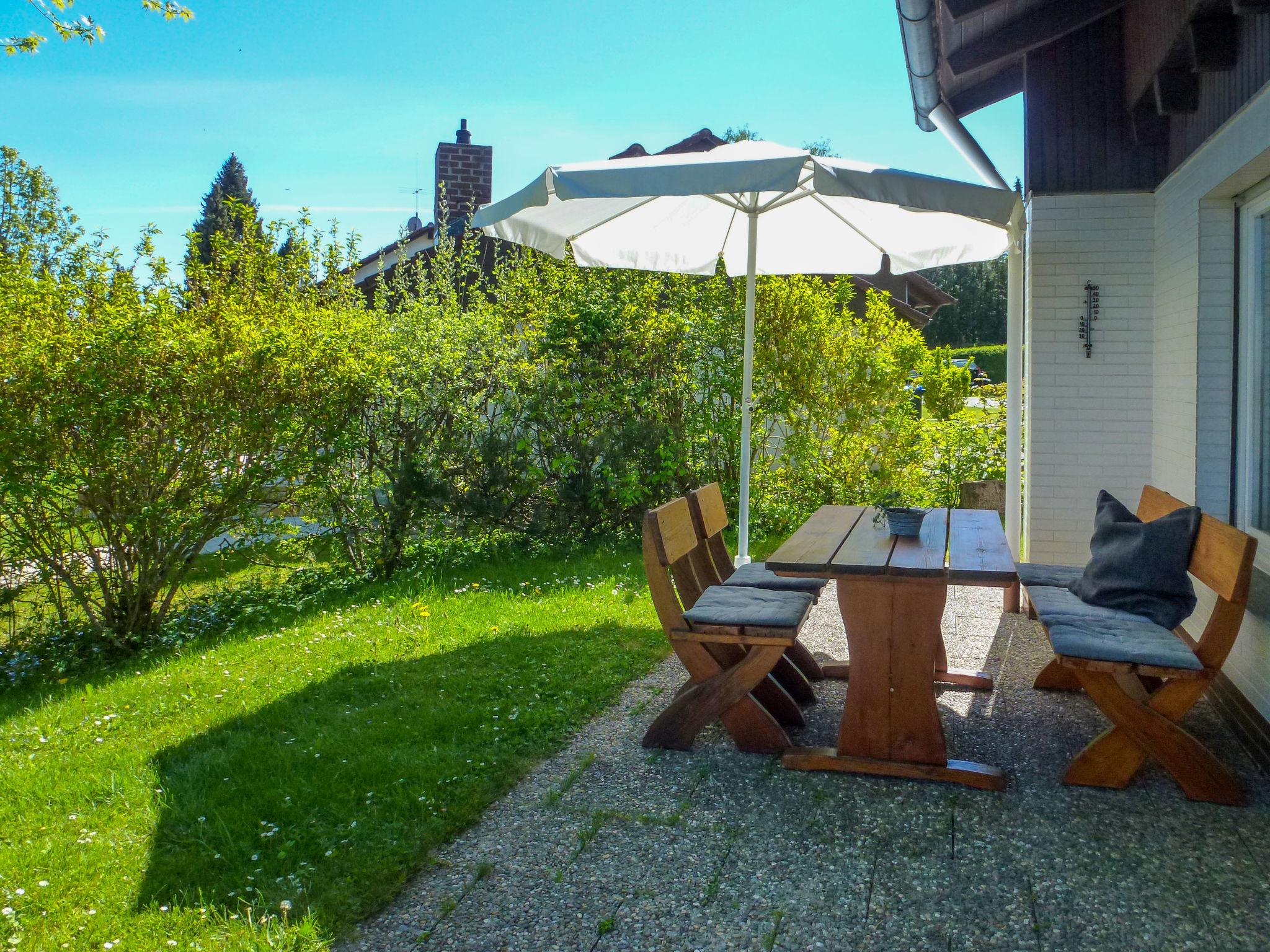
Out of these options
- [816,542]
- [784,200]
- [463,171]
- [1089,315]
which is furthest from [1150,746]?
[463,171]

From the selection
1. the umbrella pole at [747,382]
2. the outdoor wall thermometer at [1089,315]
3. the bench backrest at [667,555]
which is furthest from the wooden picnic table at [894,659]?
the umbrella pole at [747,382]

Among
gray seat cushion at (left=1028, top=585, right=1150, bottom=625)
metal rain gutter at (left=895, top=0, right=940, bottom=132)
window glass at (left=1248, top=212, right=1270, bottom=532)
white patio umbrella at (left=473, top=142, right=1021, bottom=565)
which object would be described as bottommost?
gray seat cushion at (left=1028, top=585, right=1150, bottom=625)

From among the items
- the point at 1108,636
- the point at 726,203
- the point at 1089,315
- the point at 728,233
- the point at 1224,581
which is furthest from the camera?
the point at 728,233

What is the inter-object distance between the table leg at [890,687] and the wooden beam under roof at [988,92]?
4973mm

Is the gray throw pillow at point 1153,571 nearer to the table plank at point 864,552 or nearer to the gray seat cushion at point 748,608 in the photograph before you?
the table plank at point 864,552

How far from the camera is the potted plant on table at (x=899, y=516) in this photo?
4070 mm

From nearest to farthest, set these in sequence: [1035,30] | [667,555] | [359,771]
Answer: [359,771] < [667,555] < [1035,30]

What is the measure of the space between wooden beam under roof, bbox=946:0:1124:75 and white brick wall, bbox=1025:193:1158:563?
0.93 meters

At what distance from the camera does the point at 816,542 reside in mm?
3969

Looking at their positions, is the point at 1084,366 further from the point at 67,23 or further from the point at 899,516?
the point at 67,23

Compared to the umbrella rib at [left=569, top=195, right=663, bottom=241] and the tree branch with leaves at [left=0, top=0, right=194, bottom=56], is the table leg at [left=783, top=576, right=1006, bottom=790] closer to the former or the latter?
the umbrella rib at [left=569, top=195, right=663, bottom=241]

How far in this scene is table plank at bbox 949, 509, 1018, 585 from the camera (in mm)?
3307

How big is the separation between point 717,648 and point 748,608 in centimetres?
24

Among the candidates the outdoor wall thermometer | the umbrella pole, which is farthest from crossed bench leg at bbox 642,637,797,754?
the outdoor wall thermometer
